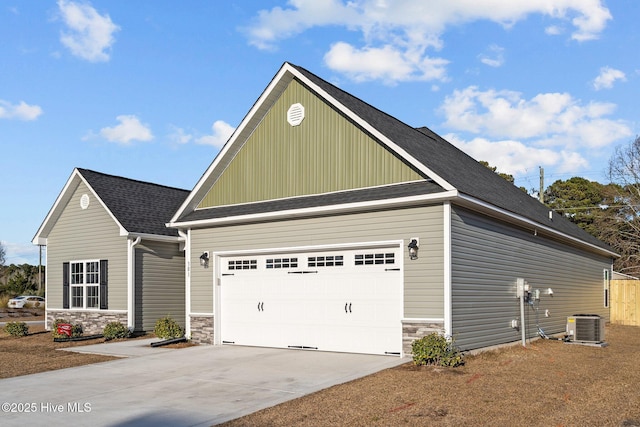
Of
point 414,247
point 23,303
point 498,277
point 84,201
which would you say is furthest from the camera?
point 23,303

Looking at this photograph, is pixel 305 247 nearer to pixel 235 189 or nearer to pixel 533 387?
pixel 235 189

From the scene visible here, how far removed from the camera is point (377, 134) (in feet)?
43.6

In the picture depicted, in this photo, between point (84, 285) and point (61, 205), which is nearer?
point (84, 285)

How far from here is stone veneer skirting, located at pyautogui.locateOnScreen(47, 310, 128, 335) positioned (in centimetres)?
1911

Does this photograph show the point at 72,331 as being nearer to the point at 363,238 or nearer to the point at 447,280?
the point at 363,238

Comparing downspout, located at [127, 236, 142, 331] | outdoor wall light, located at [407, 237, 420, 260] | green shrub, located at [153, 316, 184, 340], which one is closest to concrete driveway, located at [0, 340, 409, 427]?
green shrub, located at [153, 316, 184, 340]

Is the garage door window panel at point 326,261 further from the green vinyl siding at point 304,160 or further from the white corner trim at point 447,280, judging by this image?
the white corner trim at point 447,280

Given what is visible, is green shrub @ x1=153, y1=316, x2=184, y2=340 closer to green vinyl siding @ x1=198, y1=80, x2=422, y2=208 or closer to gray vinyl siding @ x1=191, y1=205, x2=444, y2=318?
gray vinyl siding @ x1=191, y1=205, x2=444, y2=318

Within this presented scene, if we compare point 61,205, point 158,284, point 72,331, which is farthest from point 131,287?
point 61,205

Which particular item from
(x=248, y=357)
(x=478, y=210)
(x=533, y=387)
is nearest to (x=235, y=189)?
(x=248, y=357)

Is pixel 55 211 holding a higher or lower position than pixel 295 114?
lower

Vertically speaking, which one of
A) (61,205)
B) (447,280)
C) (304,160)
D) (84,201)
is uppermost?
(304,160)

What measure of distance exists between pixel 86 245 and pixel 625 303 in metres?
20.7

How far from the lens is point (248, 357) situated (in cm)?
1315
